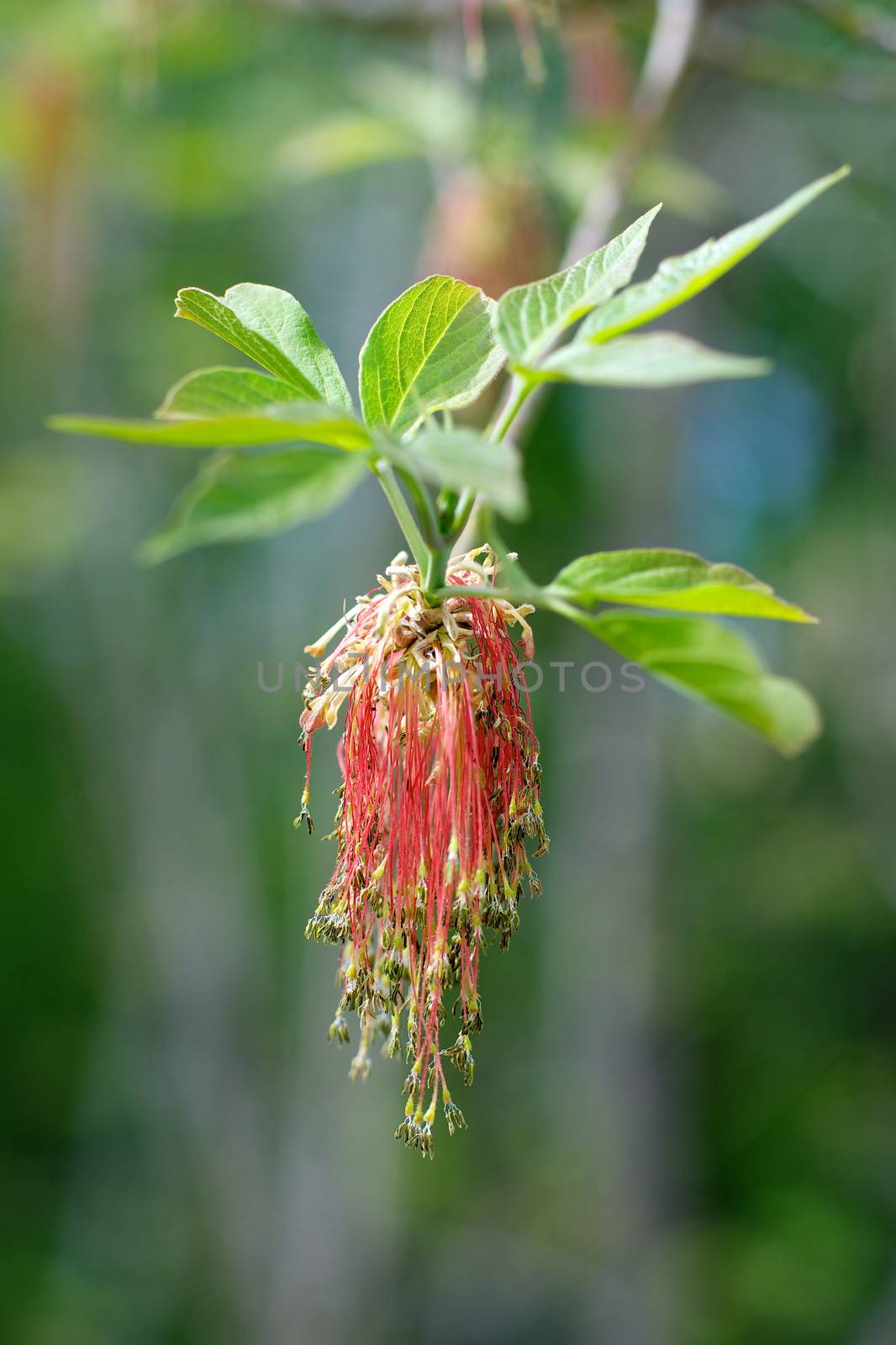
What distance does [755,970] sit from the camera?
7.27 m

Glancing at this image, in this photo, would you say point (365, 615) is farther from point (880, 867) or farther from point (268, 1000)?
point (268, 1000)

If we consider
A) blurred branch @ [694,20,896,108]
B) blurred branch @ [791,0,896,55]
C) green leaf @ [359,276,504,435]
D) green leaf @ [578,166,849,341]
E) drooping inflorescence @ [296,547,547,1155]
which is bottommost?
drooping inflorescence @ [296,547,547,1155]

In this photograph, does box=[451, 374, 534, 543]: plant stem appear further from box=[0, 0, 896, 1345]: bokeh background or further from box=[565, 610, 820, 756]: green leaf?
box=[0, 0, 896, 1345]: bokeh background

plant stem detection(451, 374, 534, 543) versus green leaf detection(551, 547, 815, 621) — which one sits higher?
plant stem detection(451, 374, 534, 543)

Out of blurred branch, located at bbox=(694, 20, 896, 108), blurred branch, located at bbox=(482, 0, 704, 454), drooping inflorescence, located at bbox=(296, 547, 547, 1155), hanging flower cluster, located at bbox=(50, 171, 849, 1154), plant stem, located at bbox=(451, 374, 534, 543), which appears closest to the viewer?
hanging flower cluster, located at bbox=(50, 171, 849, 1154)

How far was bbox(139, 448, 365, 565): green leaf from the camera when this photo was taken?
26.4 inches

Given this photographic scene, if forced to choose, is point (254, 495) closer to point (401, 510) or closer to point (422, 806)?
point (401, 510)

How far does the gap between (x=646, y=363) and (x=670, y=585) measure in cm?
18

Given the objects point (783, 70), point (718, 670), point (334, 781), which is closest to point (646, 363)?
point (718, 670)

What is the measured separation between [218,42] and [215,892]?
4.22m

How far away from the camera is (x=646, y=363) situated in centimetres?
64

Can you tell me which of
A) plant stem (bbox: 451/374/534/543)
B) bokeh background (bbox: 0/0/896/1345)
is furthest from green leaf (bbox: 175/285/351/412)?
bokeh background (bbox: 0/0/896/1345)

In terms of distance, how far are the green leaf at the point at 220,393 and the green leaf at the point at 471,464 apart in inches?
4.8

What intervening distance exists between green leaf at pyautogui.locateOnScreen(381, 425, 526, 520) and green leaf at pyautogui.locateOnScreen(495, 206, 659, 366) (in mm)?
139
